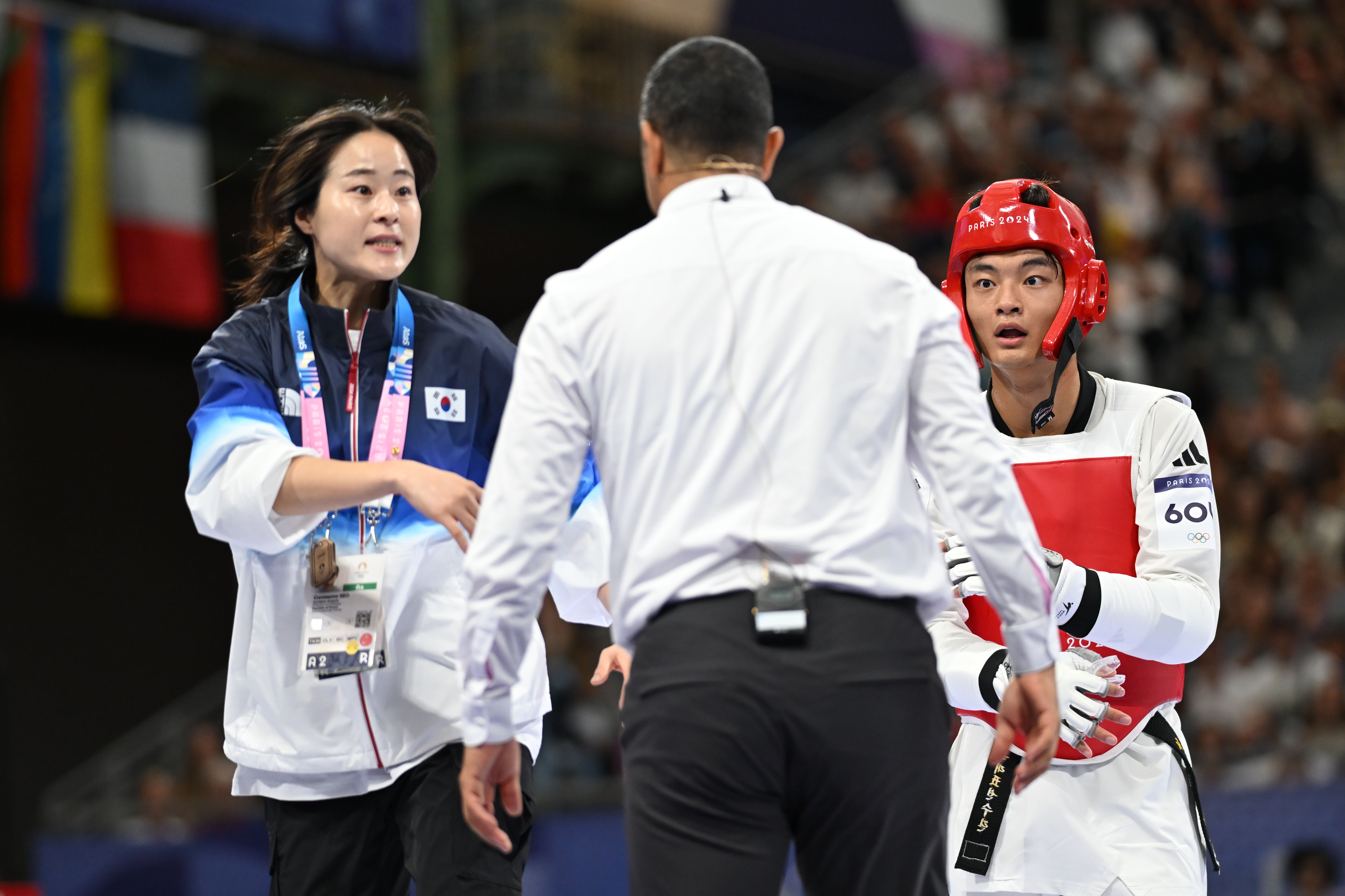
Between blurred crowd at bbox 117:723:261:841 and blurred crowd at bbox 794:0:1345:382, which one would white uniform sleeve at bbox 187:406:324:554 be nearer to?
blurred crowd at bbox 117:723:261:841

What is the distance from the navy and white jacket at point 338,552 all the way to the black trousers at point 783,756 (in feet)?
2.71

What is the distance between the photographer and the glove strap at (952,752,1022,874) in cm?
327

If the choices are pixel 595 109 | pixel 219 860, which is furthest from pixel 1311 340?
pixel 219 860

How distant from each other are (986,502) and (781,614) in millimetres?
442

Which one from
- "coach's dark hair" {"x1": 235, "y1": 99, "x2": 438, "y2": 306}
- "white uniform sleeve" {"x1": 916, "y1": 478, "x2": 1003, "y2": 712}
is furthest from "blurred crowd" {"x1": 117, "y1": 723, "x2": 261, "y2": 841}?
"white uniform sleeve" {"x1": 916, "y1": 478, "x2": 1003, "y2": 712}

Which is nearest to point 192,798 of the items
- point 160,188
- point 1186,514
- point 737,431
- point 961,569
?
point 160,188

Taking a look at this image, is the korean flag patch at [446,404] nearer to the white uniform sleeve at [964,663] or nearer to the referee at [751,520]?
the referee at [751,520]

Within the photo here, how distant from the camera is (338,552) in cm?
315

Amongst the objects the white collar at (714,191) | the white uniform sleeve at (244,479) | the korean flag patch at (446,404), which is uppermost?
the white collar at (714,191)

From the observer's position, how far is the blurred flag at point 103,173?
402 inches

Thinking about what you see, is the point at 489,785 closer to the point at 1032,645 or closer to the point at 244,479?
the point at 244,479

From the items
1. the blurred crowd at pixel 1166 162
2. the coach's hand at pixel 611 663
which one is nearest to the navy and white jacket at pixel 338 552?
the coach's hand at pixel 611 663

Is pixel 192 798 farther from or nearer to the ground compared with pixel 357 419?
nearer to the ground

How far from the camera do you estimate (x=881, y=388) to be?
2.43m
